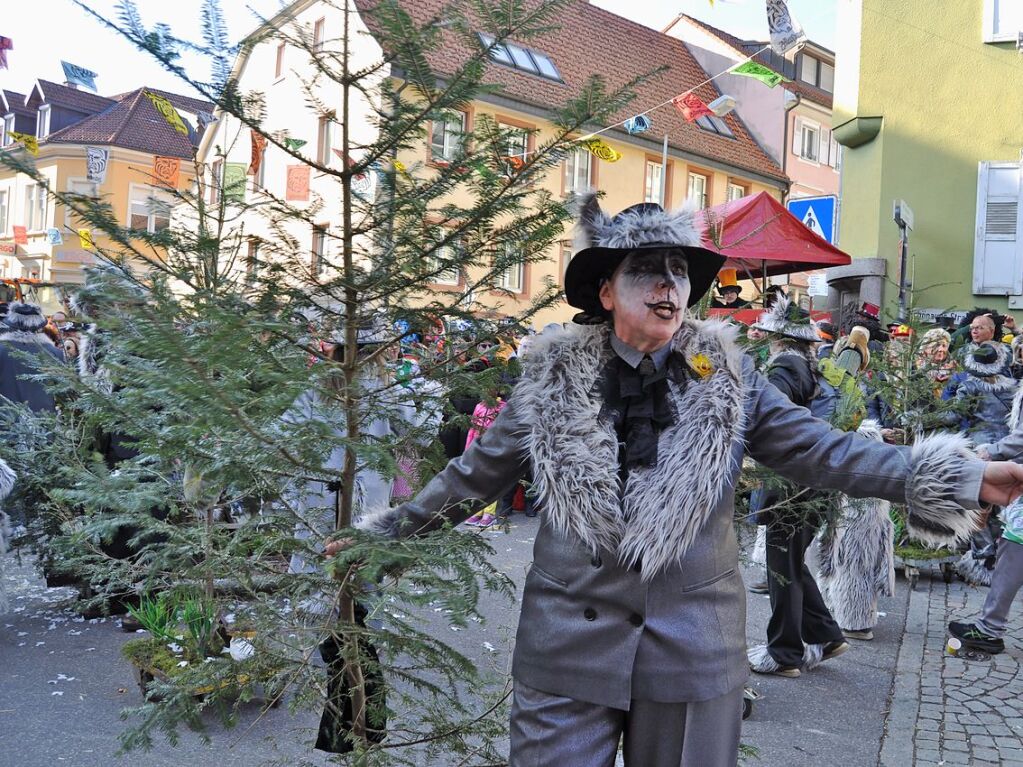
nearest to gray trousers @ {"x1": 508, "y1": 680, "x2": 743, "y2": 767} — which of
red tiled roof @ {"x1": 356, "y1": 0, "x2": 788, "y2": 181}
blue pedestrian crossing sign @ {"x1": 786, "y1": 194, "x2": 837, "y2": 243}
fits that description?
blue pedestrian crossing sign @ {"x1": 786, "y1": 194, "x2": 837, "y2": 243}

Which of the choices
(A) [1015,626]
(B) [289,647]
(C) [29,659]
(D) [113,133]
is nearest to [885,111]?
(A) [1015,626]

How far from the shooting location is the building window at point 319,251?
2584mm

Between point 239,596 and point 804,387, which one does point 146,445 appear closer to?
point 239,596

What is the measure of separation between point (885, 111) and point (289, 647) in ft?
55.9

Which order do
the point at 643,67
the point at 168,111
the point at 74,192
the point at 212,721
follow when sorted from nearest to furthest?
the point at 74,192 < the point at 168,111 < the point at 212,721 < the point at 643,67

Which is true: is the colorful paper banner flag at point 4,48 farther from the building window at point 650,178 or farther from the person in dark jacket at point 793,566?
the building window at point 650,178

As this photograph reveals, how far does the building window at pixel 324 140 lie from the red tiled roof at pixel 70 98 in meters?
41.5

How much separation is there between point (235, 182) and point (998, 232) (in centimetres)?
1652

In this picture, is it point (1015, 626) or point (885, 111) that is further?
point (885, 111)

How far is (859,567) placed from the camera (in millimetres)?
6508

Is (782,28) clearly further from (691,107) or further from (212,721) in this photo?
(212,721)

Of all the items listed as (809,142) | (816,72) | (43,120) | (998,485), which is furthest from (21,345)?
(43,120)

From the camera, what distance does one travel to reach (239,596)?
277 cm

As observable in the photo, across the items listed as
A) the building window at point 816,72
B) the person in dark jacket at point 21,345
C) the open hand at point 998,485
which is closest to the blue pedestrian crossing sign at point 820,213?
the person in dark jacket at point 21,345
